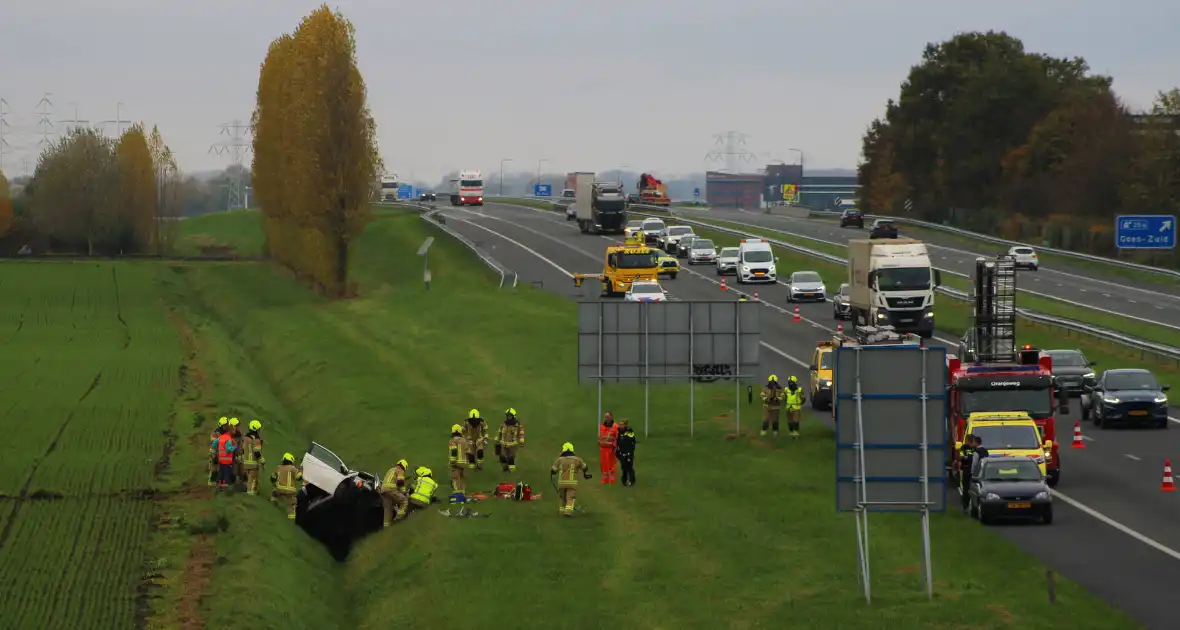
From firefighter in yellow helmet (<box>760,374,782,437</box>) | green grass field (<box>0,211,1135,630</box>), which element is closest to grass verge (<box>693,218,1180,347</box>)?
green grass field (<box>0,211,1135,630</box>)

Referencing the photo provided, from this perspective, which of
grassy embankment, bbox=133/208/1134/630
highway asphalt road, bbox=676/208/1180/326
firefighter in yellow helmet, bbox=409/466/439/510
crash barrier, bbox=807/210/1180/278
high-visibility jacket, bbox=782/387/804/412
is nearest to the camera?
grassy embankment, bbox=133/208/1134/630

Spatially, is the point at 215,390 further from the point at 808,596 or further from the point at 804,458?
the point at 808,596

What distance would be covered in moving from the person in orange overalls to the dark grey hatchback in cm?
1503

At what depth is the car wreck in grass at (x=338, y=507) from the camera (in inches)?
1400

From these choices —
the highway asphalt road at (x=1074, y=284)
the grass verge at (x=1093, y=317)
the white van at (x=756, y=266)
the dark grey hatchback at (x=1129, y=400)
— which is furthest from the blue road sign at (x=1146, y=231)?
A: the dark grey hatchback at (x=1129, y=400)

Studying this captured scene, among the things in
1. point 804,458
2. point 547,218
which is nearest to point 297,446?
point 804,458

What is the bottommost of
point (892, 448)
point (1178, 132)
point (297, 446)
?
point (297, 446)

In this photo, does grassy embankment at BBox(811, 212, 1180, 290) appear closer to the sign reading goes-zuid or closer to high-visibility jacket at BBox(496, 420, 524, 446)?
the sign reading goes-zuid

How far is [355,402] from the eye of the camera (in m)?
55.5

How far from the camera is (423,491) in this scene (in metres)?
36.4

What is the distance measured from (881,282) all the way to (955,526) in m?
32.0

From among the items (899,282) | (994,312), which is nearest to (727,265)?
(899,282)

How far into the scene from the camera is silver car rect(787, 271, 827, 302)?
79.9 meters

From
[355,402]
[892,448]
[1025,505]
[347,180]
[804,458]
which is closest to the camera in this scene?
[892,448]
